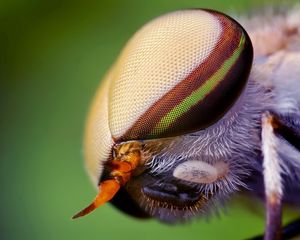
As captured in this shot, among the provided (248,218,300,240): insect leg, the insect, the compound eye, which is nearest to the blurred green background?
(248,218,300,240): insect leg

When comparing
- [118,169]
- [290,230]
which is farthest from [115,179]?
[290,230]

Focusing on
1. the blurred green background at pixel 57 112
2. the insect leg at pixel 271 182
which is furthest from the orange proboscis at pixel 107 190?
the blurred green background at pixel 57 112

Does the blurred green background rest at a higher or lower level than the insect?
lower

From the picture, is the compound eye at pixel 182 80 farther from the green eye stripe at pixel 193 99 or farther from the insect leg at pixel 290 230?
the insect leg at pixel 290 230

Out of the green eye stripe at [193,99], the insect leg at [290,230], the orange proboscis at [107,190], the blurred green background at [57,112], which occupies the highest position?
the green eye stripe at [193,99]

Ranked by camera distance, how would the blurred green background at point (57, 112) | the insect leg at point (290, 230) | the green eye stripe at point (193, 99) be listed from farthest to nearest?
the blurred green background at point (57, 112) → the insect leg at point (290, 230) → the green eye stripe at point (193, 99)

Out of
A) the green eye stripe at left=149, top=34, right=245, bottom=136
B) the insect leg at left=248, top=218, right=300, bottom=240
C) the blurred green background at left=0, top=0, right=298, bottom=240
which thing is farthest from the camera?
the blurred green background at left=0, top=0, right=298, bottom=240

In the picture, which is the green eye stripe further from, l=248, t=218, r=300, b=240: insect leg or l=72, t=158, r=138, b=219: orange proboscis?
l=248, t=218, r=300, b=240: insect leg
